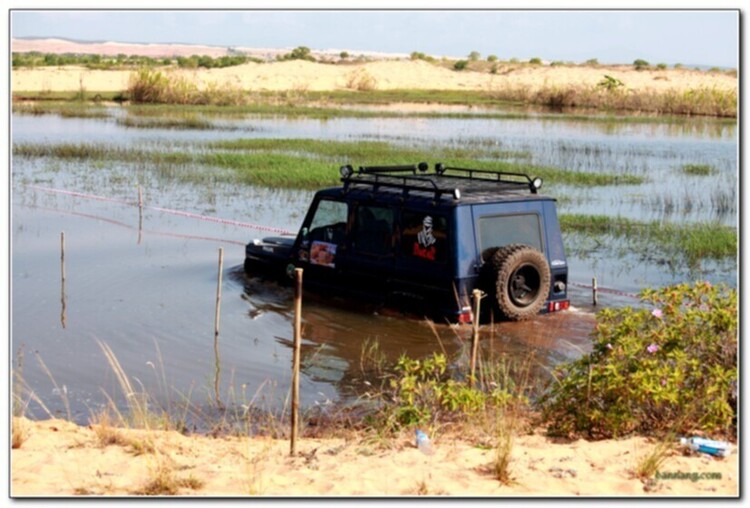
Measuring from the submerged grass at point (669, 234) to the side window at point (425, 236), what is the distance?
6.69m

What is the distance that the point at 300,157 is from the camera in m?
30.3

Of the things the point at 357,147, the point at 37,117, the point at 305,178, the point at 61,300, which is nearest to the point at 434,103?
the point at 37,117

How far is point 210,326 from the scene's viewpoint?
12.9 meters

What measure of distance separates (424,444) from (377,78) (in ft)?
233

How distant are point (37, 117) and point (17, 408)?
36479mm

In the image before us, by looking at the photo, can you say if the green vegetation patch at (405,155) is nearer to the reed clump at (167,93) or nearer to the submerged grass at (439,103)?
the submerged grass at (439,103)

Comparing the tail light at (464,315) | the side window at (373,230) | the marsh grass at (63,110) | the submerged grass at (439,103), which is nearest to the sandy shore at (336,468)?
the tail light at (464,315)

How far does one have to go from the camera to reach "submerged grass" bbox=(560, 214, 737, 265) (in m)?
18.0

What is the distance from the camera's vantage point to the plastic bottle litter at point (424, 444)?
7.72 meters

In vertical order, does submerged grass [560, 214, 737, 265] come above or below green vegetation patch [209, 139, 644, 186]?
below

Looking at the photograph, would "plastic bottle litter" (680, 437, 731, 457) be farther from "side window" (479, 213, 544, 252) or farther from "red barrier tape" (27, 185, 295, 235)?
"red barrier tape" (27, 185, 295, 235)

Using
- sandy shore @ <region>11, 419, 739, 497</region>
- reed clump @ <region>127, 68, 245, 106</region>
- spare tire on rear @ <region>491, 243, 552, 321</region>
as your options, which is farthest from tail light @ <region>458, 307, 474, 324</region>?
reed clump @ <region>127, 68, 245, 106</region>

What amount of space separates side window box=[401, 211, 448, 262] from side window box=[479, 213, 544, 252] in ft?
1.34

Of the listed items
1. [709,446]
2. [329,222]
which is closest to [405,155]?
[329,222]
